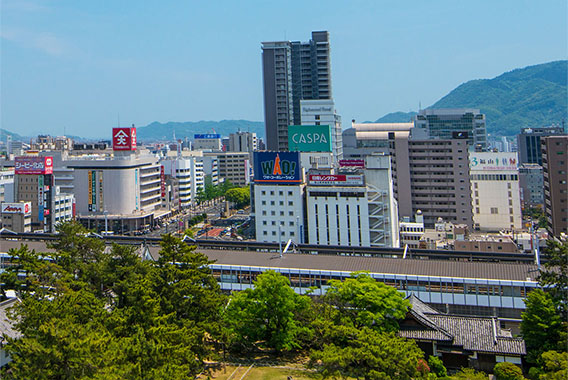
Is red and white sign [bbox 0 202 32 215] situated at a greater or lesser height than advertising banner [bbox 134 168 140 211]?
lesser

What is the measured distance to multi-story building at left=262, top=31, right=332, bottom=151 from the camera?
99.9m

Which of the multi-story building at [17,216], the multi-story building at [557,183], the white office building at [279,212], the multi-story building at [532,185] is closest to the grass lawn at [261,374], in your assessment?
the white office building at [279,212]

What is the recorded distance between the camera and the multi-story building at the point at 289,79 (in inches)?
3935

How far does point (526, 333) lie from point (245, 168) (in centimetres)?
10628

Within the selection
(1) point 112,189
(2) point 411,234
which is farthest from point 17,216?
(2) point 411,234

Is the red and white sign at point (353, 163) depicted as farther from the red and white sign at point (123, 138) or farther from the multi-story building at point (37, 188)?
the multi-story building at point (37, 188)

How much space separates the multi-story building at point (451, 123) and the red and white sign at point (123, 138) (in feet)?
257

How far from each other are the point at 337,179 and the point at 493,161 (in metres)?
35.5

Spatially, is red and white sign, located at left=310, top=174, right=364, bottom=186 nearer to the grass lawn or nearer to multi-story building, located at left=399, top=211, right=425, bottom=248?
multi-story building, located at left=399, top=211, right=425, bottom=248

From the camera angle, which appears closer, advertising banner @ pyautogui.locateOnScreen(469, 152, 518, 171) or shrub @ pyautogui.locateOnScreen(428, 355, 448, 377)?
shrub @ pyautogui.locateOnScreen(428, 355, 448, 377)

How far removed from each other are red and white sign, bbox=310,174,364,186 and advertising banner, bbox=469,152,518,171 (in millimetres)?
32338

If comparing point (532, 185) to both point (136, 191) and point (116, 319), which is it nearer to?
point (136, 191)

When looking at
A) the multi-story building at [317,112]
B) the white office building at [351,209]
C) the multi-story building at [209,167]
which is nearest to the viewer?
the white office building at [351,209]

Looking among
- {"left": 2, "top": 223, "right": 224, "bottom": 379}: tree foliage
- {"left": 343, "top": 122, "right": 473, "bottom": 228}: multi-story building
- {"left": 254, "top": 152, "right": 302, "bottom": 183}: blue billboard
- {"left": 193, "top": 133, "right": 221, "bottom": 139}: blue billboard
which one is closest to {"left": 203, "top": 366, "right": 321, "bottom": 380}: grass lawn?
{"left": 2, "top": 223, "right": 224, "bottom": 379}: tree foliage
